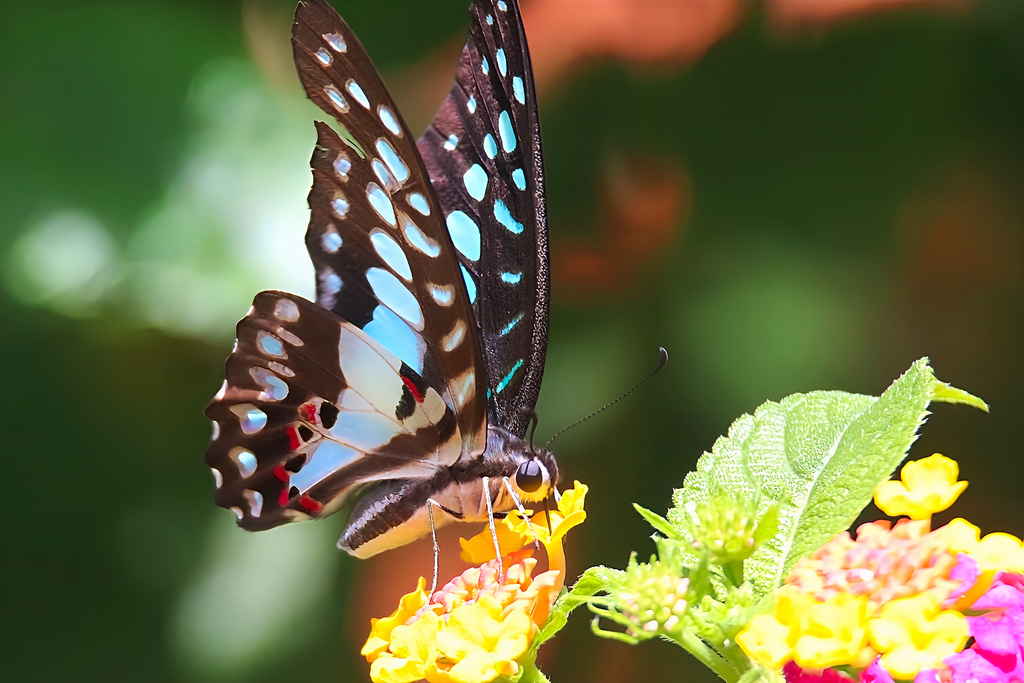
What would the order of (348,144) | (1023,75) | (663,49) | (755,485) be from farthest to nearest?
1. (663,49)
2. (1023,75)
3. (348,144)
4. (755,485)

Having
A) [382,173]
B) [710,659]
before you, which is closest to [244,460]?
[382,173]

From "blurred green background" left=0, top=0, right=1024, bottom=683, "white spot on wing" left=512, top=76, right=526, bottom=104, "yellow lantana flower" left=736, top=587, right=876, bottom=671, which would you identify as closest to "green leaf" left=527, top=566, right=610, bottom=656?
"yellow lantana flower" left=736, top=587, right=876, bottom=671

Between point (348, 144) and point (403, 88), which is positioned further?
point (403, 88)

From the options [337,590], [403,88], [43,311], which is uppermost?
[403,88]

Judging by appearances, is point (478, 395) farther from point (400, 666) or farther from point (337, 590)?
point (337, 590)

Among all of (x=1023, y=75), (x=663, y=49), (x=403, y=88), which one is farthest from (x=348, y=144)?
(x=1023, y=75)

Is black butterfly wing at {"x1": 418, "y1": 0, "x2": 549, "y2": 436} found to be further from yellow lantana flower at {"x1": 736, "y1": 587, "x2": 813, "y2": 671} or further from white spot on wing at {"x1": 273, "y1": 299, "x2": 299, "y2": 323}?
yellow lantana flower at {"x1": 736, "y1": 587, "x2": 813, "y2": 671}
